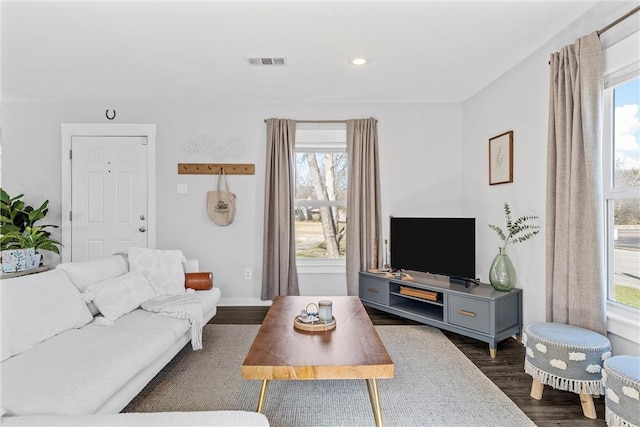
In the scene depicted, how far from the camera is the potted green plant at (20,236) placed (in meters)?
3.15

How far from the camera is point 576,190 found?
7.20 feet

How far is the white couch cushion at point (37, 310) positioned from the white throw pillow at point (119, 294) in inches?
3.5

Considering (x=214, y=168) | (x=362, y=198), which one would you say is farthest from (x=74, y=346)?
(x=362, y=198)

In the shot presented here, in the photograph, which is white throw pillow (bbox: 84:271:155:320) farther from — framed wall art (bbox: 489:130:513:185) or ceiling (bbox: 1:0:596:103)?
framed wall art (bbox: 489:130:513:185)

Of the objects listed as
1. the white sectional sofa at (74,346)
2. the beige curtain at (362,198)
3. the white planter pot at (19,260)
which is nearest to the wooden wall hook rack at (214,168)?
the beige curtain at (362,198)

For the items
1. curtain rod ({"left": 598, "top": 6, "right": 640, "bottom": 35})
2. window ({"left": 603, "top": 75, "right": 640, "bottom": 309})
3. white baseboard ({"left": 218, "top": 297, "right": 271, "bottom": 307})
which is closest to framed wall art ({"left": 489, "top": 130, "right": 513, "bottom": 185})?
window ({"left": 603, "top": 75, "right": 640, "bottom": 309})

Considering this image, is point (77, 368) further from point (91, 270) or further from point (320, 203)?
point (320, 203)

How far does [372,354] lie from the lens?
176 centimetres

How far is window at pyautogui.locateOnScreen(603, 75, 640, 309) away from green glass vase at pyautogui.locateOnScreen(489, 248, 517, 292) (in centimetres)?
69

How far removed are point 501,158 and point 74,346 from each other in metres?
3.56

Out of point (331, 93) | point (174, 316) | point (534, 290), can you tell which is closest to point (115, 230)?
point (174, 316)

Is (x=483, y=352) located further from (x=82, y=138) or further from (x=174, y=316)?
(x=82, y=138)

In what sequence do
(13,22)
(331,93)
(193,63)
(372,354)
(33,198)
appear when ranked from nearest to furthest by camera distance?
(372,354) < (13,22) < (193,63) < (331,93) < (33,198)

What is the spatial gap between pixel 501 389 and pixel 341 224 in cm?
250
